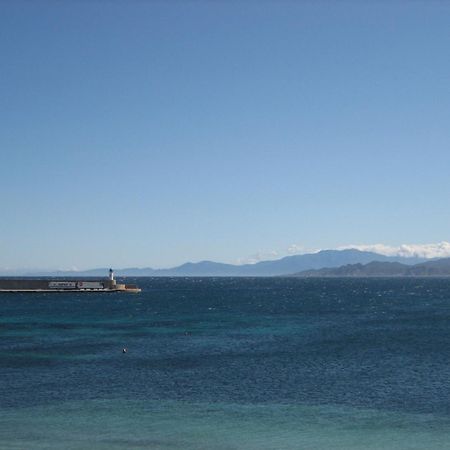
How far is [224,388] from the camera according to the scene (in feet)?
175

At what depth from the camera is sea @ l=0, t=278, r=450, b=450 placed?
38969 mm

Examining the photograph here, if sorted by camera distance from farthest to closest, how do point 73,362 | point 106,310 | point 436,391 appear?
1. point 106,310
2. point 73,362
3. point 436,391

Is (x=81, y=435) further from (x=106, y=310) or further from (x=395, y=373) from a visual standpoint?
(x=106, y=310)

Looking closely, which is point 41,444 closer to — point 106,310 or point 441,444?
point 441,444

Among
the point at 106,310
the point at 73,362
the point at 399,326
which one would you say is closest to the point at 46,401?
the point at 73,362

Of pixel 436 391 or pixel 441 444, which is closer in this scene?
pixel 441 444

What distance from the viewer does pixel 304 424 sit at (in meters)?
42.0

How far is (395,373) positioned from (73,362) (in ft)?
111

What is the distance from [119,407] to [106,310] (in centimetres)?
9963

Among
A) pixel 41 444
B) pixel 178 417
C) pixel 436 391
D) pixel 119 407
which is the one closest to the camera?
pixel 41 444

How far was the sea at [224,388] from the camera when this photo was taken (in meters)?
39.0

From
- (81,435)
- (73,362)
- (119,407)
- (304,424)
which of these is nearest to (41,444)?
(81,435)

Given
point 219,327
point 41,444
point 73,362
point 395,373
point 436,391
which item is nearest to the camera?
point 41,444

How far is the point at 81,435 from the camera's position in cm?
3869
